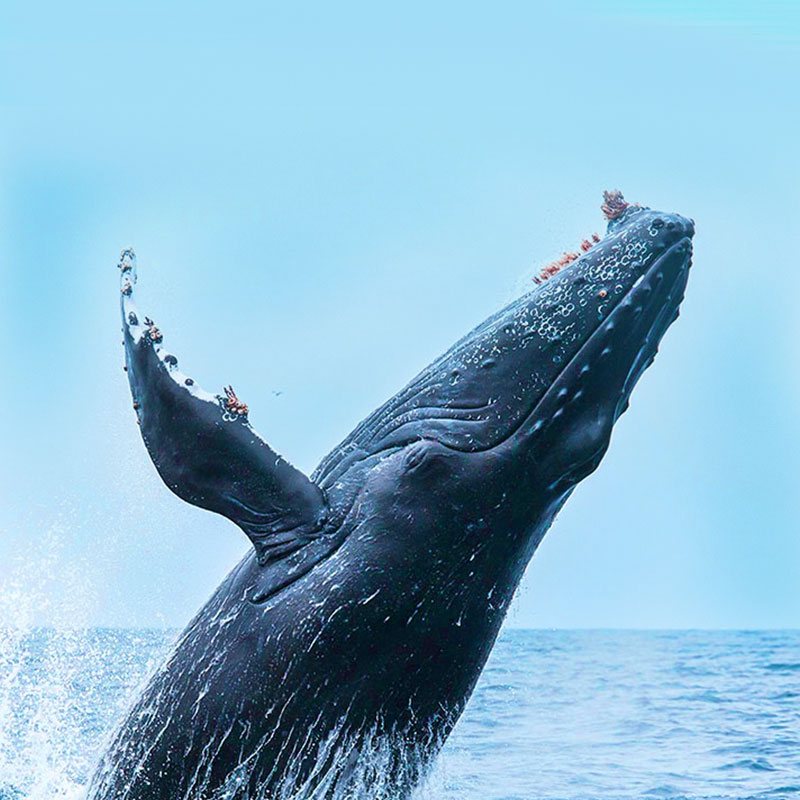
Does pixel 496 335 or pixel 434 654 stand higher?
pixel 496 335

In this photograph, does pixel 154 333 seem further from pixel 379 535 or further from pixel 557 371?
pixel 557 371

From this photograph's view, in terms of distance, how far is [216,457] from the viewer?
7.38 m

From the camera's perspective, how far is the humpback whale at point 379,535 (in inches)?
295

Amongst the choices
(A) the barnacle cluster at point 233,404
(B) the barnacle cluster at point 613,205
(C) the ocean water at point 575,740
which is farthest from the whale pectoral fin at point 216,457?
(B) the barnacle cluster at point 613,205

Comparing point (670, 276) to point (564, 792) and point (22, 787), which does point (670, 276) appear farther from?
point (22, 787)

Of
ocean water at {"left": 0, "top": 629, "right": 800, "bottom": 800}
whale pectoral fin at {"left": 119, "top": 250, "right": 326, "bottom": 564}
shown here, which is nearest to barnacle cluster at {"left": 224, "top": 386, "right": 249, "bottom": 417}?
whale pectoral fin at {"left": 119, "top": 250, "right": 326, "bottom": 564}

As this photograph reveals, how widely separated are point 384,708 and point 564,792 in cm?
662

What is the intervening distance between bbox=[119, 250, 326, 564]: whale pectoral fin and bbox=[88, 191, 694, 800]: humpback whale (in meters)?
0.01

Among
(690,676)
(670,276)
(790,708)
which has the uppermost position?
(690,676)

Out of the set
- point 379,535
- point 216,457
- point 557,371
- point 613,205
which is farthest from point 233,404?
point 613,205

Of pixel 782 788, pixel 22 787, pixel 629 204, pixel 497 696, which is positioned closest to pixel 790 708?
pixel 497 696

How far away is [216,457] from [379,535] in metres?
1.08

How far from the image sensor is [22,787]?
501 inches

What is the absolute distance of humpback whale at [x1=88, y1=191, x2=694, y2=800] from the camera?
7.48m
